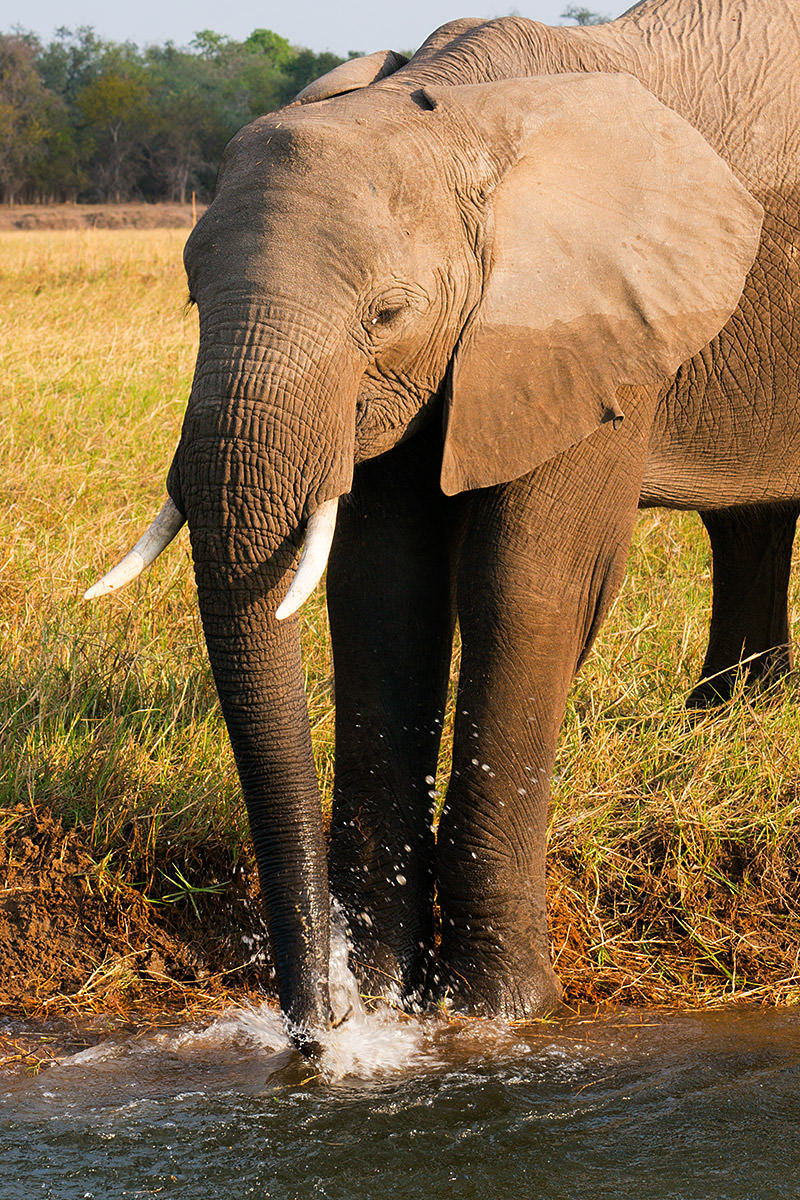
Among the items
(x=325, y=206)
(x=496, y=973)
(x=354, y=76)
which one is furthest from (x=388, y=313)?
(x=496, y=973)

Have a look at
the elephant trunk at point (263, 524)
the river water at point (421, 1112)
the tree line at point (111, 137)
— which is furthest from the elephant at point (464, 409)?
the tree line at point (111, 137)

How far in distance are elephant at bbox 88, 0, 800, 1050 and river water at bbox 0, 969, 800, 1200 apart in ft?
0.55

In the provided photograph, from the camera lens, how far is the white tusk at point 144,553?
2820mm

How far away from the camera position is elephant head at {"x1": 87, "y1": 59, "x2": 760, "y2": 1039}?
279 centimetres

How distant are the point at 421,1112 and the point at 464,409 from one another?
147cm

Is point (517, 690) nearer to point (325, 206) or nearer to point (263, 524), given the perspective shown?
point (263, 524)

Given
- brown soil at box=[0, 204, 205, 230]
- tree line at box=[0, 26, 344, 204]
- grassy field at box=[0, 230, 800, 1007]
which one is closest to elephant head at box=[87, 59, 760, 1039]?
grassy field at box=[0, 230, 800, 1007]

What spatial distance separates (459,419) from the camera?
3.08m

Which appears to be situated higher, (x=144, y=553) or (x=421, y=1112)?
(x=144, y=553)

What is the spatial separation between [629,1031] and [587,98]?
7.05 feet

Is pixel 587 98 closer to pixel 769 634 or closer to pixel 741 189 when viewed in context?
pixel 741 189

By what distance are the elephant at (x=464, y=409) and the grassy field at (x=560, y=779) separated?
0.38 metres

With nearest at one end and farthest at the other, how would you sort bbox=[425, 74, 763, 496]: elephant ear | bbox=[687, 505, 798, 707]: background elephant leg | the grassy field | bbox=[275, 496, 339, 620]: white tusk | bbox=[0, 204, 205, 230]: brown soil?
bbox=[275, 496, 339, 620]: white tusk < bbox=[425, 74, 763, 496]: elephant ear < the grassy field < bbox=[687, 505, 798, 707]: background elephant leg < bbox=[0, 204, 205, 230]: brown soil

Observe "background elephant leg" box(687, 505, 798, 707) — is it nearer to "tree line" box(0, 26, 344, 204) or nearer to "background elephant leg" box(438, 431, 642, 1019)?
"background elephant leg" box(438, 431, 642, 1019)
